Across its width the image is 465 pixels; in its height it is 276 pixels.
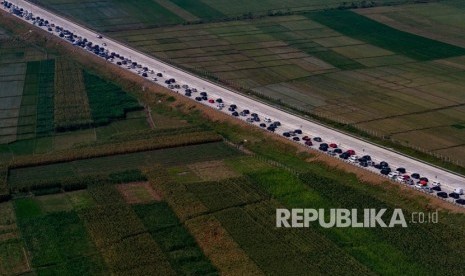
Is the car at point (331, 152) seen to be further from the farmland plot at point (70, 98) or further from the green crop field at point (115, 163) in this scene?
the farmland plot at point (70, 98)

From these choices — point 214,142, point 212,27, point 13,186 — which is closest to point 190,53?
point 212,27

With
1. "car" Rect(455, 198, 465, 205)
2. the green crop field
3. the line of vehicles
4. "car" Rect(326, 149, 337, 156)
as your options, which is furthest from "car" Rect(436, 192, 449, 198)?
the green crop field

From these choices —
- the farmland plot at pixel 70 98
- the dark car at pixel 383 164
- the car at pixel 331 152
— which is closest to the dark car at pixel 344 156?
the car at pixel 331 152

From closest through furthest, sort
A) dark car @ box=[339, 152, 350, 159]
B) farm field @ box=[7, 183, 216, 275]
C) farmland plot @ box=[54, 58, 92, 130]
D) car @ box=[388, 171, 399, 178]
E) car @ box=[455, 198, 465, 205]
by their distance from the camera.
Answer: farm field @ box=[7, 183, 216, 275], car @ box=[455, 198, 465, 205], car @ box=[388, 171, 399, 178], dark car @ box=[339, 152, 350, 159], farmland plot @ box=[54, 58, 92, 130]

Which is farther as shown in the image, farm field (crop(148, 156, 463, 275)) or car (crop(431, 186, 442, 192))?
car (crop(431, 186, 442, 192))

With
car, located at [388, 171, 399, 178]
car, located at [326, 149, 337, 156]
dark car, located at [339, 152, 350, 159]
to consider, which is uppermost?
car, located at [388, 171, 399, 178]

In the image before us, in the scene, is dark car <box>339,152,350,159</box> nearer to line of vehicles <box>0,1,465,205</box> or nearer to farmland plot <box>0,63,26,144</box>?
line of vehicles <box>0,1,465,205</box>

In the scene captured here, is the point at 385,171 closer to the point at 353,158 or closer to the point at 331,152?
the point at 353,158

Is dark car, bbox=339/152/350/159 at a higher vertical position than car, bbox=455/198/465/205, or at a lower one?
lower

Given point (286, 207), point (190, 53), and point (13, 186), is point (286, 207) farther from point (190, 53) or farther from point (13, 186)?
point (190, 53)
